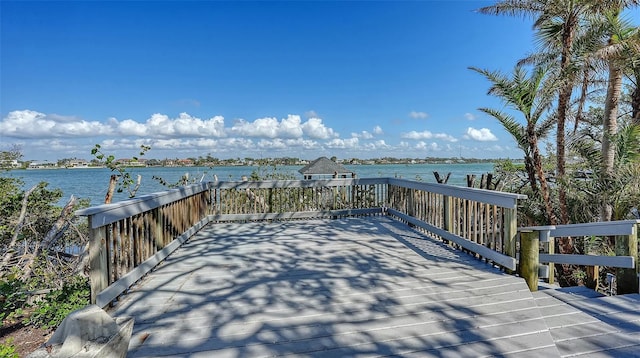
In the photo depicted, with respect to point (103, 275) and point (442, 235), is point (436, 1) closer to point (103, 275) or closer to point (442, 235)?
point (442, 235)

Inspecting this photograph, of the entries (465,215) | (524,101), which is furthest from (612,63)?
(465,215)

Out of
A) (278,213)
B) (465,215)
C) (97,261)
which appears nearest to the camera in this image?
(97,261)

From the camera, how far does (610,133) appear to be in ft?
24.0

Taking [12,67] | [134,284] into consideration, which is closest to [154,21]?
[12,67]

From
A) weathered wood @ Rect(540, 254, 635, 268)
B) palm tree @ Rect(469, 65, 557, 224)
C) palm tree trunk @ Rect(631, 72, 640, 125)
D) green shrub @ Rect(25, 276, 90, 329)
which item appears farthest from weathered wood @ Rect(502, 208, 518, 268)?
palm tree trunk @ Rect(631, 72, 640, 125)

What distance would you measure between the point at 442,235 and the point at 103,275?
13.1 ft

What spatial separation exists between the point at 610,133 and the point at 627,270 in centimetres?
614

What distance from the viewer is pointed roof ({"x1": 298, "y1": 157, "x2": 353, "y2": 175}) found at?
1137 cm

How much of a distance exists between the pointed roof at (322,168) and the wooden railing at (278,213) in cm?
478

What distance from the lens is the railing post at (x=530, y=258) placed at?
9.69 ft

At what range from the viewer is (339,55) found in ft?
52.5

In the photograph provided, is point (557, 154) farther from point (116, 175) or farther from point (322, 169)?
point (116, 175)

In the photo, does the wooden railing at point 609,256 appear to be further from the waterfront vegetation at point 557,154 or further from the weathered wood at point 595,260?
the waterfront vegetation at point 557,154

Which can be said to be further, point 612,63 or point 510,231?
point 612,63
